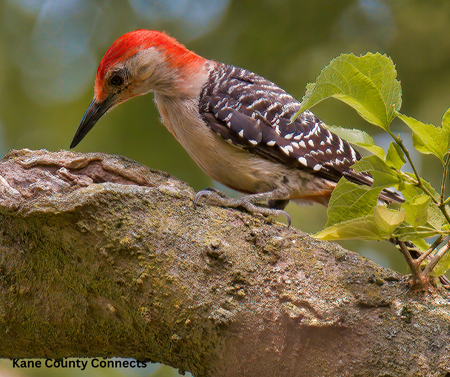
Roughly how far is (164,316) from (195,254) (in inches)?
10.4

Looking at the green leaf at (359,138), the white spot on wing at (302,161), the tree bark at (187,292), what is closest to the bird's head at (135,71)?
the white spot on wing at (302,161)

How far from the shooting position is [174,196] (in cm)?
187

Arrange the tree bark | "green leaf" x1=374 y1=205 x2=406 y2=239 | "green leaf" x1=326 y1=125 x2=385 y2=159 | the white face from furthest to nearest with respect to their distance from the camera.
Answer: the white face < the tree bark < "green leaf" x1=326 y1=125 x2=385 y2=159 < "green leaf" x1=374 y1=205 x2=406 y2=239

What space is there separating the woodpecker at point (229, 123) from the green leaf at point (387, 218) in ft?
3.83

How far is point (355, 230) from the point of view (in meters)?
1.39

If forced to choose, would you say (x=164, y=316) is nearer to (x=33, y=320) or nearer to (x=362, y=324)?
(x=33, y=320)

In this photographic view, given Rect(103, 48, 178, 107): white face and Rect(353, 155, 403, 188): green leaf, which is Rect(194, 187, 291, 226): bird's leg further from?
Rect(103, 48, 178, 107): white face

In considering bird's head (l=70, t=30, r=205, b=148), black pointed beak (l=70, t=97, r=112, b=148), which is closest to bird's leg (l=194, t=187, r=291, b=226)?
bird's head (l=70, t=30, r=205, b=148)

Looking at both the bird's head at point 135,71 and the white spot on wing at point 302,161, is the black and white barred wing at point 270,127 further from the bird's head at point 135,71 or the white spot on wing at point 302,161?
the bird's head at point 135,71

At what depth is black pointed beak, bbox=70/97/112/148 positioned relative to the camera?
9.17ft

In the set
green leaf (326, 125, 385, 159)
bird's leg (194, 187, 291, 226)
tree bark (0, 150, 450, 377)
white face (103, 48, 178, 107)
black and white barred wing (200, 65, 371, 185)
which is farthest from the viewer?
white face (103, 48, 178, 107)

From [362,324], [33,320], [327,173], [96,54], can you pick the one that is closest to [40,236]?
[33,320]

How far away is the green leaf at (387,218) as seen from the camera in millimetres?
1318

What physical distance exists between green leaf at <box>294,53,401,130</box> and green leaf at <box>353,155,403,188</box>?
136mm
